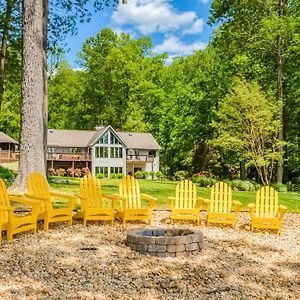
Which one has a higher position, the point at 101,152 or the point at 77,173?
the point at 101,152

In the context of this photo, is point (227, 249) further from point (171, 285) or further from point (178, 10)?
point (178, 10)

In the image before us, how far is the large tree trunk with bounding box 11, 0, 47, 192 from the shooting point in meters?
9.90

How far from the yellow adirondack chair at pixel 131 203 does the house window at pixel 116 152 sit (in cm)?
3298

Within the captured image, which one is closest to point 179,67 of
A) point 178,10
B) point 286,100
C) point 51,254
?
point 178,10

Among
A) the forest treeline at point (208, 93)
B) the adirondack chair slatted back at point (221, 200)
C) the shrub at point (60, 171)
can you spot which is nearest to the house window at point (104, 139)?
the forest treeline at point (208, 93)

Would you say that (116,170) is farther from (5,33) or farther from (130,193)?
(130,193)

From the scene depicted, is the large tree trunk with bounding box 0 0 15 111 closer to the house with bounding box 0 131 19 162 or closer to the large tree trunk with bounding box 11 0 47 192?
the large tree trunk with bounding box 11 0 47 192

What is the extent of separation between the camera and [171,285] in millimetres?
4344

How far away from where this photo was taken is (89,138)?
4047 cm

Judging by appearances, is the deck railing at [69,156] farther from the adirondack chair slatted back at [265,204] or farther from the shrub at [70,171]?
the adirondack chair slatted back at [265,204]

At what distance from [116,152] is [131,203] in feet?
109

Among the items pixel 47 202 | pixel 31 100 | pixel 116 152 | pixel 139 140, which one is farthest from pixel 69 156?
pixel 47 202

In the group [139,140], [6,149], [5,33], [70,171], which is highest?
[5,33]

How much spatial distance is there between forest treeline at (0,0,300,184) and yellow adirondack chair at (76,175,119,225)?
1201 centimetres
